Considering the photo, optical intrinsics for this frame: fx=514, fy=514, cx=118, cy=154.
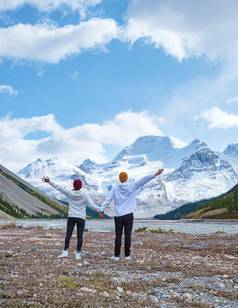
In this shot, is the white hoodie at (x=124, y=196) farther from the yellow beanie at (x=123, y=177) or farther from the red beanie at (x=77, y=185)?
the red beanie at (x=77, y=185)

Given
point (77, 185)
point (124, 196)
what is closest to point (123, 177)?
point (124, 196)

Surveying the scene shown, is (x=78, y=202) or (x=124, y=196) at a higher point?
(x=124, y=196)

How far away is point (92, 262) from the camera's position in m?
20.8

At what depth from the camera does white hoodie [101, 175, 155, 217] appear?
21906 millimetres

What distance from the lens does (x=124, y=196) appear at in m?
22.0

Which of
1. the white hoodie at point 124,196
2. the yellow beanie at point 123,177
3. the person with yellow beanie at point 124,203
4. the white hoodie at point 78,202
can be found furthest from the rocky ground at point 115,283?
the yellow beanie at point 123,177

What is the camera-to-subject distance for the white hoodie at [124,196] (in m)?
21.9

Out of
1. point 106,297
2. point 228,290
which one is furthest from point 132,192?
point 106,297

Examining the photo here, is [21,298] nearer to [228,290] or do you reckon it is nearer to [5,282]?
[5,282]

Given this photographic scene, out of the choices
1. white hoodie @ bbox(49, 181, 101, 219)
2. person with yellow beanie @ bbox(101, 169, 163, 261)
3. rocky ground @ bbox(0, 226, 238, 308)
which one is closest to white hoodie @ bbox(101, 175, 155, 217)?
person with yellow beanie @ bbox(101, 169, 163, 261)

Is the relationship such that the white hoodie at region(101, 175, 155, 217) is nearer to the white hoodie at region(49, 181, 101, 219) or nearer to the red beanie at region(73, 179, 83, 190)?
the white hoodie at region(49, 181, 101, 219)

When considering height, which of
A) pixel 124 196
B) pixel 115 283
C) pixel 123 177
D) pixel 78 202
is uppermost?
pixel 123 177

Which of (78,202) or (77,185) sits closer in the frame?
(78,202)

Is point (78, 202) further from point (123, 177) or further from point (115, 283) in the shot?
point (115, 283)
